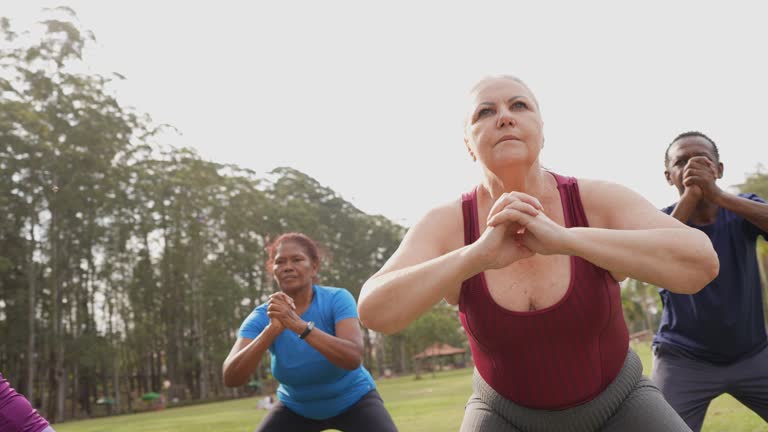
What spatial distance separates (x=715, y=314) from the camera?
4.18 m

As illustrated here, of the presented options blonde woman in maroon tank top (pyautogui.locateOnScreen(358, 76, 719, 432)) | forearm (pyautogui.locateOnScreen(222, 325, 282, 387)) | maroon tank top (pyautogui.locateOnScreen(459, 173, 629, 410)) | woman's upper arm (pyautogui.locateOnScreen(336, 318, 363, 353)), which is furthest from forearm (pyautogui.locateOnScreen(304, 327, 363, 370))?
maroon tank top (pyautogui.locateOnScreen(459, 173, 629, 410))

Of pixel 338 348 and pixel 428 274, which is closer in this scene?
pixel 428 274

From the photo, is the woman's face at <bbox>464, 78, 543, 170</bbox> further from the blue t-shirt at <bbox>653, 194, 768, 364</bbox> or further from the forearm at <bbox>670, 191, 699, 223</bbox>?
the blue t-shirt at <bbox>653, 194, 768, 364</bbox>

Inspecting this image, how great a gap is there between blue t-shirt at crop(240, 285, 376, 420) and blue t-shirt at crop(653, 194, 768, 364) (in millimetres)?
2404

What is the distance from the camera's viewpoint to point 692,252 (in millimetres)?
2066

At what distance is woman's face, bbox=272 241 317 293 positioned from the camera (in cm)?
493

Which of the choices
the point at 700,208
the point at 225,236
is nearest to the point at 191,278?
the point at 225,236

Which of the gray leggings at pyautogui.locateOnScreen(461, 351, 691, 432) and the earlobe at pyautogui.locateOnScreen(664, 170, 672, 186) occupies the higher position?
the earlobe at pyautogui.locateOnScreen(664, 170, 672, 186)

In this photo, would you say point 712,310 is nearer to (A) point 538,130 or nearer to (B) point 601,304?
(B) point 601,304

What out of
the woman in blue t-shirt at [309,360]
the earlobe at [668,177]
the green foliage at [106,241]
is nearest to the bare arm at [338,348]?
the woman in blue t-shirt at [309,360]

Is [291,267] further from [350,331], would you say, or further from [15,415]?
[15,415]

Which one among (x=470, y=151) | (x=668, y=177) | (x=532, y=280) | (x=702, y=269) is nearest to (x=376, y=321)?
(x=532, y=280)

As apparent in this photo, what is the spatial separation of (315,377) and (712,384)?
2.79 m

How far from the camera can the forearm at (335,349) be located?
432 cm
